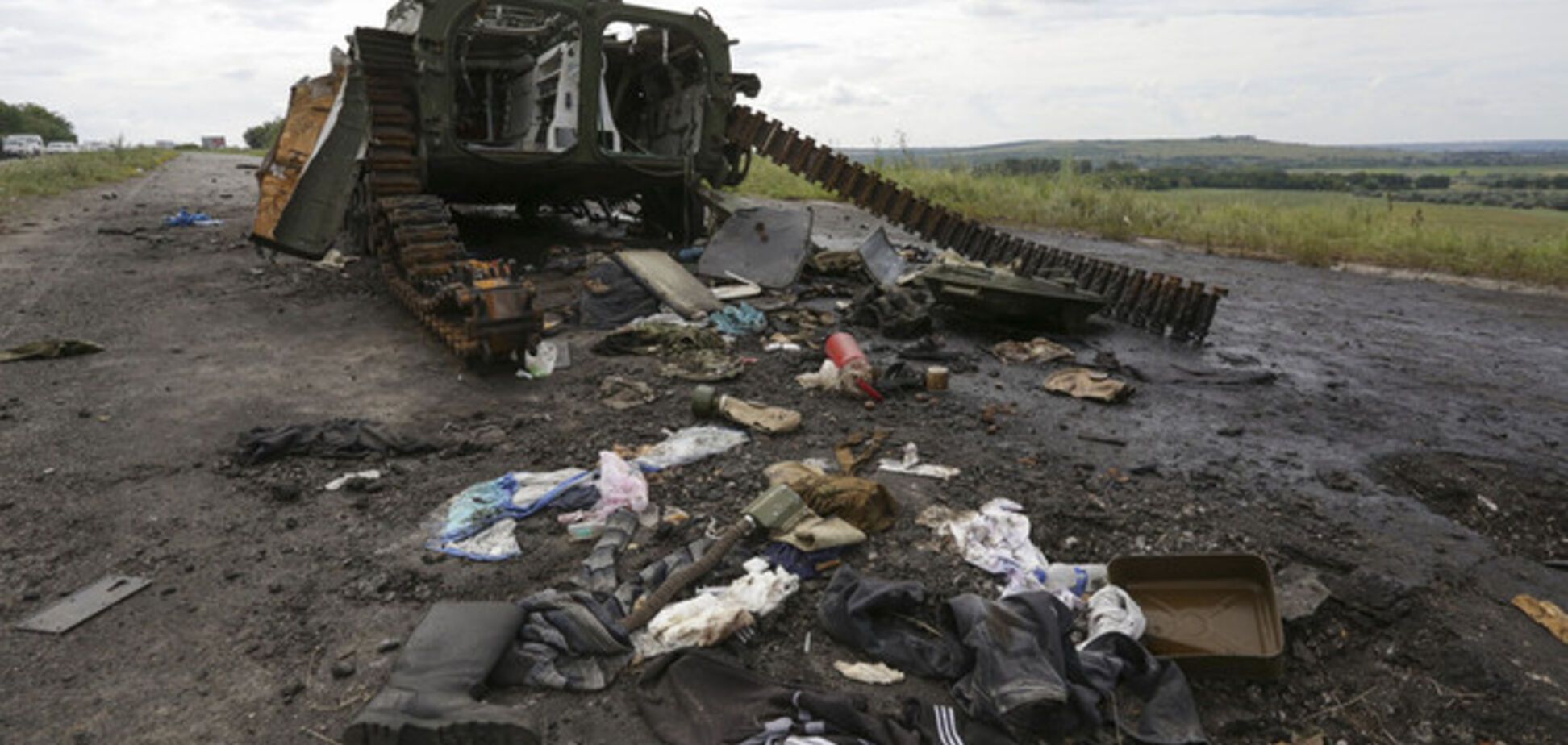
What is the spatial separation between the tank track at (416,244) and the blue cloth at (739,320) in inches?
66.3

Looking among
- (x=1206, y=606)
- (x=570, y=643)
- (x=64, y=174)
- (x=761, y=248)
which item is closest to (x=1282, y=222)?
(x=761, y=248)

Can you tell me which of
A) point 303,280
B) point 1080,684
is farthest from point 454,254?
point 1080,684

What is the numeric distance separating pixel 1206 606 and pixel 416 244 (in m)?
5.96

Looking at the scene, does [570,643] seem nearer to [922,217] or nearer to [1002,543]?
[1002,543]

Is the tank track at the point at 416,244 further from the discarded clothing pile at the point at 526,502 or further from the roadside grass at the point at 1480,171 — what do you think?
the roadside grass at the point at 1480,171

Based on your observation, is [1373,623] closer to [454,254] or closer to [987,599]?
[987,599]

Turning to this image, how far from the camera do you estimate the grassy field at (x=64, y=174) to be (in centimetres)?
1608

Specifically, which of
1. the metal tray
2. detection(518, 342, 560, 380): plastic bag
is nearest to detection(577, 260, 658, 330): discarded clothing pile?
detection(518, 342, 560, 380): plastic bag

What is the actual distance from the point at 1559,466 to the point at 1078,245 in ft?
28.0

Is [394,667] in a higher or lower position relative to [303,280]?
lower

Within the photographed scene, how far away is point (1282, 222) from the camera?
13.6 m

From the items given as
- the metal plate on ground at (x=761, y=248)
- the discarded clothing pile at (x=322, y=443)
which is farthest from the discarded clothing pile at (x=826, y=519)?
the metal plate on ground at (x=761, y=248)

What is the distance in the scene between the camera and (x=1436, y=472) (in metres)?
4.39

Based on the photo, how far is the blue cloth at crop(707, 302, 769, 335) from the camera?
684cm
